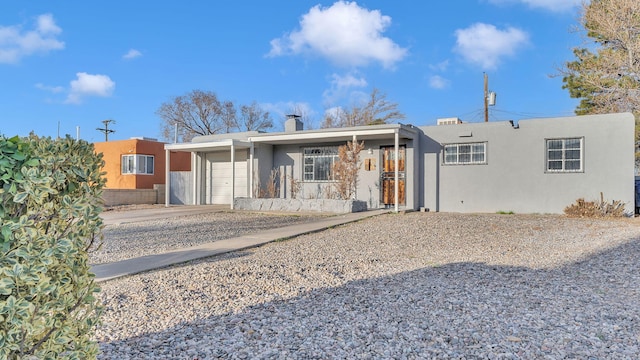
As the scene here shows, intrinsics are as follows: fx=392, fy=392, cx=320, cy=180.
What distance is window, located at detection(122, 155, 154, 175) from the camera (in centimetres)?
2116

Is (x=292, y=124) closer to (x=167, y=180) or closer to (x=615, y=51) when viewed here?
(x=167, y=180)

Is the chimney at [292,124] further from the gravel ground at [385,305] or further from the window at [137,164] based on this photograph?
the gravel ground at [385,305]

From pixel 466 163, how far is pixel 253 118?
27.8 meters

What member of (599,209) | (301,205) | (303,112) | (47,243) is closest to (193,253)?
(47,243)

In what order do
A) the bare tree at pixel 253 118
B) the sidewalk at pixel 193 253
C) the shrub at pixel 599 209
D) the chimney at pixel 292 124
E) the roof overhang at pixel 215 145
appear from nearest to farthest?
the sidewalk at pixel 193 253 < the shrub at pixel 599 209 < the roof overhang at pixel 215 145 < the chimney at pixel 292 124 < the bare tree at pixel 253 118

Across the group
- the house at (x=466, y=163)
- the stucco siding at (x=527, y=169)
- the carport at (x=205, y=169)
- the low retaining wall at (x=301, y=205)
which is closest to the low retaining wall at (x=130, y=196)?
the carport at (x=205, y=169)

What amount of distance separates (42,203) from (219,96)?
38.0 m

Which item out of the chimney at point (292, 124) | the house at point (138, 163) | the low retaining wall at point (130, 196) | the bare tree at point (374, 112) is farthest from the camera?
the bare tree at point (374, 112)

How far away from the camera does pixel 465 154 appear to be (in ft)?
44.8

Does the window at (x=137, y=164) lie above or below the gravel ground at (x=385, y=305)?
above

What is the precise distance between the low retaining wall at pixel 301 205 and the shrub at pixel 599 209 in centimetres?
651

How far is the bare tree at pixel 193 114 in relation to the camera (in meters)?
37.2

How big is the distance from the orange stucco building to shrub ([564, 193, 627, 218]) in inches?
736

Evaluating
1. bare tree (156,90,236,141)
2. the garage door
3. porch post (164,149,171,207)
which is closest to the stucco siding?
the garage door
